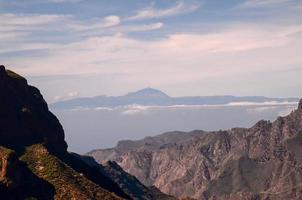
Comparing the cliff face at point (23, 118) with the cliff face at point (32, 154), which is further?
the cliff face at point (23, 118)

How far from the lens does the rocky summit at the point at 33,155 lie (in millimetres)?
135125

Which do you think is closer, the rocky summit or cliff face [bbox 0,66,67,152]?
the rocky summit

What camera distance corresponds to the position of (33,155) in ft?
503

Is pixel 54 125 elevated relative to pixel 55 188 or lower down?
elevated

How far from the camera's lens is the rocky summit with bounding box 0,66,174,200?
135 meters

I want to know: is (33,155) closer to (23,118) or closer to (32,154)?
(32,154)

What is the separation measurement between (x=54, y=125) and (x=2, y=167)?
5011cm

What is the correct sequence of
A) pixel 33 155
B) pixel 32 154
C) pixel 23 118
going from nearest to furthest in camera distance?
pixel 33 155 → pixel 32 154 → pixel 23 118

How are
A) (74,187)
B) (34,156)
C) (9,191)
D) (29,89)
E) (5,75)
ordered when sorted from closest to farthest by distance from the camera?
(9,191) → (74,187) → (34,156) → (5,75) → (29,89)

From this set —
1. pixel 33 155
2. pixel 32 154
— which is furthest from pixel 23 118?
pixel 33 155

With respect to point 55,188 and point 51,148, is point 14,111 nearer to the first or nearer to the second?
point 51,148

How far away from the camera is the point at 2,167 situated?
13188cm

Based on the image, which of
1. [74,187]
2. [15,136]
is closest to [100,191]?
[74,187]

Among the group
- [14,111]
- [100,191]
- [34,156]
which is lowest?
[100,191]
